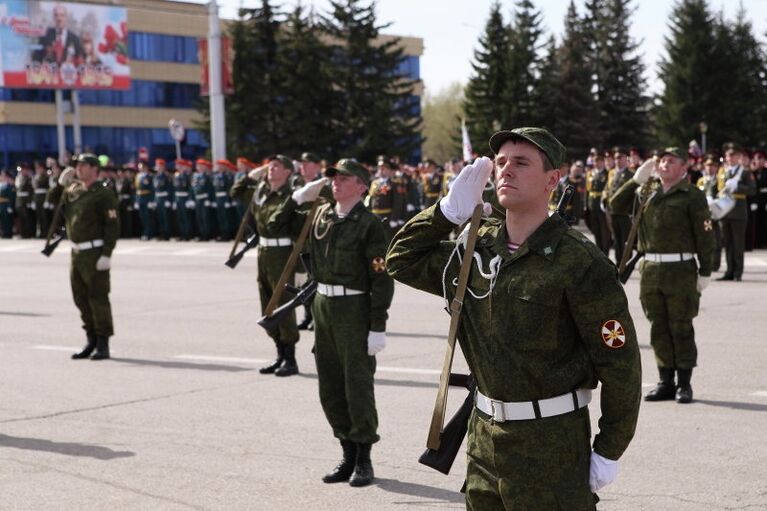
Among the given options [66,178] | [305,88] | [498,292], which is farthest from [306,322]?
[305,88]

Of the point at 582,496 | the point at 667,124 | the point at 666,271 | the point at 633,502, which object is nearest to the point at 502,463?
the point at 582,496

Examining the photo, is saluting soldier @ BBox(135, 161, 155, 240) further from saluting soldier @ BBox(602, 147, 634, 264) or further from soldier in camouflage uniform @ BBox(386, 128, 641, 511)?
soldier in camouflage uniform @ BBox(386, 128, 641, 511)

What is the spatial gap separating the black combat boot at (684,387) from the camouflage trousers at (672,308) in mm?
56

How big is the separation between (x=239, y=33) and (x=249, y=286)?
127 ft

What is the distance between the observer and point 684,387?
9.40 meters

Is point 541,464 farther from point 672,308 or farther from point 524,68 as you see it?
point 524,68

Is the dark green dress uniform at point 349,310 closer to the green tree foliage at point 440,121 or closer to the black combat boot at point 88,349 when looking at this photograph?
the black combat boot at point 88,349

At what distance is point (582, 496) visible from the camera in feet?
13.4

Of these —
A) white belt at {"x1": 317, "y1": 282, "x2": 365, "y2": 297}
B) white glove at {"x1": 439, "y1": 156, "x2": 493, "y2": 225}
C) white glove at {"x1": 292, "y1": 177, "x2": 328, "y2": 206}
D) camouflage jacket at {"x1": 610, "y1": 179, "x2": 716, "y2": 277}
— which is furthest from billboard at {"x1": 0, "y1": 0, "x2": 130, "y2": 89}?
white glove at {"x1": 439, "y1": 156, "x2": 493, "y2": 225}

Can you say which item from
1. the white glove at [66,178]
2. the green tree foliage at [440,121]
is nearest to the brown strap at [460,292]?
the white glove at [66,178]

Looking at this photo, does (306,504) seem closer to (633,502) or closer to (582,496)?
(633,502)

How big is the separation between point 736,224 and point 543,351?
51.5ft

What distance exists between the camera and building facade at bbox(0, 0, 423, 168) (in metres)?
80.0

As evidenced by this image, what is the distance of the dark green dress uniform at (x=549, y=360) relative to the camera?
4008 millimetres
